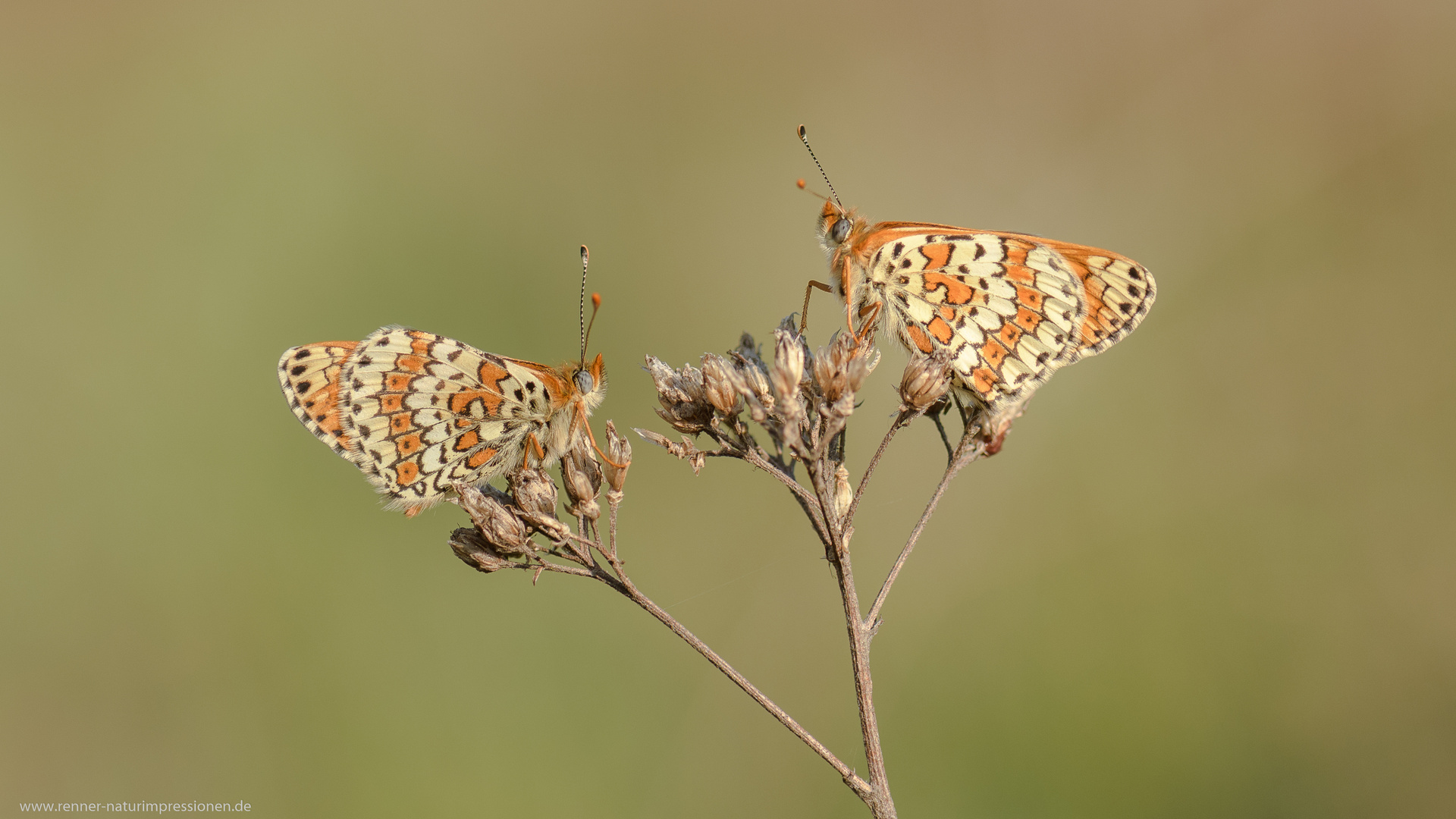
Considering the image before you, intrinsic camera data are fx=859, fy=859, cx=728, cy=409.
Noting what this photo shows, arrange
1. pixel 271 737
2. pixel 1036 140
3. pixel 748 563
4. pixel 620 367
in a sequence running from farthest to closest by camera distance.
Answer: pixel 1036 140 → pixel 620 367 → pixel 748 563 → pixel 271 737

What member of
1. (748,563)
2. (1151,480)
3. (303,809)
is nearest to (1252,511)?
(1151,480)

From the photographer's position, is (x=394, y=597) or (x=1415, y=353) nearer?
(x=394, y=597)

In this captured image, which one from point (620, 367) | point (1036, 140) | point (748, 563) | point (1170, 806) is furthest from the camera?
point (1036, 140)

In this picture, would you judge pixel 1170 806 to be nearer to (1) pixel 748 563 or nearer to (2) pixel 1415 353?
(1) pixel 748 563

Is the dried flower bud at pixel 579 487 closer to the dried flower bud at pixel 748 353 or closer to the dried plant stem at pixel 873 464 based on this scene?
the dried flower bud at pixel 748 353

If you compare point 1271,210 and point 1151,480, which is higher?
point 1271,210

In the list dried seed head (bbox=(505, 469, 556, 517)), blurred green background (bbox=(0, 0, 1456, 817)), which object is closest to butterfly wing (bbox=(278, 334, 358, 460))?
dried seed head (bbox=(505, 469, 556, 517))

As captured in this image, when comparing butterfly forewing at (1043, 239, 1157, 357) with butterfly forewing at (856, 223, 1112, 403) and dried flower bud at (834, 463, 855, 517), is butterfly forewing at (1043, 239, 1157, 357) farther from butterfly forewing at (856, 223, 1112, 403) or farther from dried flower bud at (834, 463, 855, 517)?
dried flower bud at (834, 463, 855, 517)
